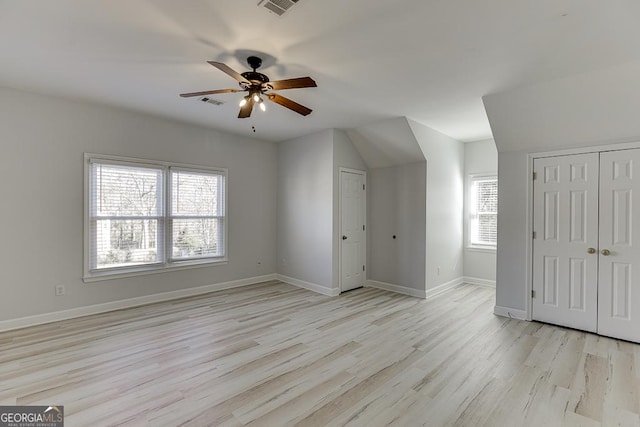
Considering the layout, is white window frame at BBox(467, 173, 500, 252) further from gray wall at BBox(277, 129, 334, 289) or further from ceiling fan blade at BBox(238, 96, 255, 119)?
ceiling fan blade at BBox(238, 96, 255, 119)

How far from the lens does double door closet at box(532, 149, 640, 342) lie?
3.27m

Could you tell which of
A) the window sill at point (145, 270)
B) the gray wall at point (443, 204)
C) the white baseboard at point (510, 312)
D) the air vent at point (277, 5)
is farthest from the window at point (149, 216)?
the white baseboard at point (510, 312)

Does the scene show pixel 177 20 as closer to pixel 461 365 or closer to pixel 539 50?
pixel 539 50

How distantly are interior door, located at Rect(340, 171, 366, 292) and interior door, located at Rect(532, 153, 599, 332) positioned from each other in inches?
104

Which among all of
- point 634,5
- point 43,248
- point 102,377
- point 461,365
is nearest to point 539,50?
point 634,5

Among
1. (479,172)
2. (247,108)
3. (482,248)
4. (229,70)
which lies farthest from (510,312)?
(229,70)

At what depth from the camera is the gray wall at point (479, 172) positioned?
5.53 m

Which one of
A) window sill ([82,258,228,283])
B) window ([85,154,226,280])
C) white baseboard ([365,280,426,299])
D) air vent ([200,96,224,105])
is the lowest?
white baseboard ([365,280,426,299])

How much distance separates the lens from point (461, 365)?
2.74 metres

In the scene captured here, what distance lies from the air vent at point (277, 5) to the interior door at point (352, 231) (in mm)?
3236

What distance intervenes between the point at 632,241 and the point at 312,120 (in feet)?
13.6

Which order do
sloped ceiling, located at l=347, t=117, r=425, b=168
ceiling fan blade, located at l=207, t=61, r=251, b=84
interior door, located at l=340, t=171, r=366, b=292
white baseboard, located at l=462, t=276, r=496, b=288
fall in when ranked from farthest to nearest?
white baseboard, located at l=462, t=276, r=496, b=288 < interior door, located at l=340, t=171, r=366, b=292 < sloped ceiling, located at l=347, t=117, r=425, b=168 < ceiling fan blade, located at l=207, t=61, r=251, b=84

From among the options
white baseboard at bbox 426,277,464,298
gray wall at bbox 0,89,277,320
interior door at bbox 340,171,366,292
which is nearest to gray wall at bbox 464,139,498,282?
white baseboard at bbox 426,277,464,298

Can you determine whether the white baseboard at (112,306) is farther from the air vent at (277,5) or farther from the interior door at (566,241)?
the interior door at (566,241)
